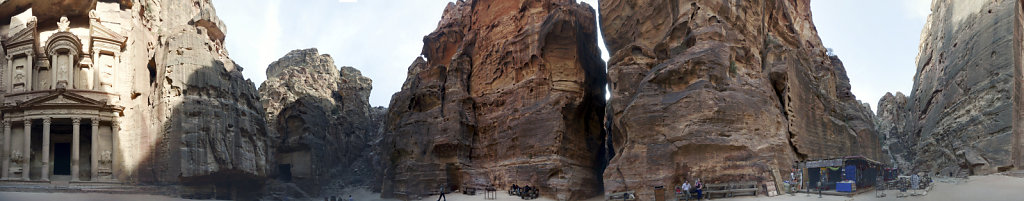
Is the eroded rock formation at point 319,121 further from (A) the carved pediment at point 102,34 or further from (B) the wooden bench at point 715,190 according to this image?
(B) the wooden bench at point 715,190

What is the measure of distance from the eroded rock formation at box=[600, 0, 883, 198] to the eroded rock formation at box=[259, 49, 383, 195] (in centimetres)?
2911

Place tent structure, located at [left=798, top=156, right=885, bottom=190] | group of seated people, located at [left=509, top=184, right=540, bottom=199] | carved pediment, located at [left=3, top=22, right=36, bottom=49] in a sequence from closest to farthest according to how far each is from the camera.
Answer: tent structure, located at [left=798, top=156, right=885, bottom=190] → carved pediment, located at [left=3, top=22, right=36, bottom=49] → group of seated people, located at [left=509, top=184, right=540, bottom=199]

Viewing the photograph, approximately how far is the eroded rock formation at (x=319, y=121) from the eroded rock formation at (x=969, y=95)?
124 ft

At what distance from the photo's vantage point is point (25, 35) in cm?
3622

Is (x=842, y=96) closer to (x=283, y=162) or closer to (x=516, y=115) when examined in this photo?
(x=516, y=115)

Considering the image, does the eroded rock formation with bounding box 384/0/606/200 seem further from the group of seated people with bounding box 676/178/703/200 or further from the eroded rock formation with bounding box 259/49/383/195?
the eroded rock formation with bounding box 259/49/383/195

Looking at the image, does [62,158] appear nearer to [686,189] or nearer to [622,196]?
[622,196]

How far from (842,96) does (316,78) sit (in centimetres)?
4352

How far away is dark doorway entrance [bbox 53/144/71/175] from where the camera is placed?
3781 centimetres

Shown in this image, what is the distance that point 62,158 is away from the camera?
38.0m

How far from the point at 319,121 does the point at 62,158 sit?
21.0 meters

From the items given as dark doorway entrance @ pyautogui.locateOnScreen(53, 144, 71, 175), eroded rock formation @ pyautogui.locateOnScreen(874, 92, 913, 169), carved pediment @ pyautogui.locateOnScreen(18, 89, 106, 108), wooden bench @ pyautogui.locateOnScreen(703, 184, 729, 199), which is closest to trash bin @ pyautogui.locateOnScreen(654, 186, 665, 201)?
wooden bench @ pyautogui.locateOnScreen(703, 184, 729, 199)

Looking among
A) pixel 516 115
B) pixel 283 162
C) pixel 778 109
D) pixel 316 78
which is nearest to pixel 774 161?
pixel 778 109

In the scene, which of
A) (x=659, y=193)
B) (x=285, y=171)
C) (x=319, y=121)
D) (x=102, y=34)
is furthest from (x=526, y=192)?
(x=285, y=171)
